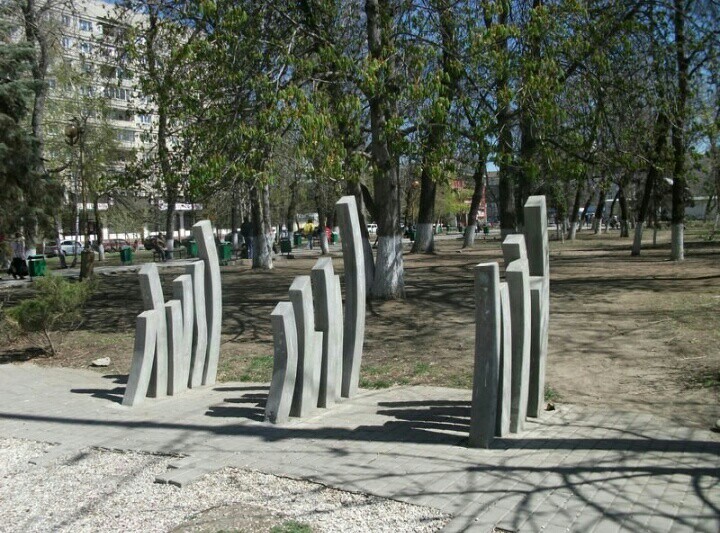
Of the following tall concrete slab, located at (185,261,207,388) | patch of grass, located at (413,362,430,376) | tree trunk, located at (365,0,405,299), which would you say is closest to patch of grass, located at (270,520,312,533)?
tall concrete slab, located at (185,261,207,388)

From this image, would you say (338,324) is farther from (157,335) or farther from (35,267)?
(35,267)

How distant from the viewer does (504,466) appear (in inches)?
176

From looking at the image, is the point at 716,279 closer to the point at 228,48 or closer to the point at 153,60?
the point at 228,48

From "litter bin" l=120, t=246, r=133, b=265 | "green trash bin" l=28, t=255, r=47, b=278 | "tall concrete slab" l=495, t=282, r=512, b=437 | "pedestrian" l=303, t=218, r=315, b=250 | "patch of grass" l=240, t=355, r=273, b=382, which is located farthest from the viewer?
"pedestrian" l=303, t=218, r=315, b=250

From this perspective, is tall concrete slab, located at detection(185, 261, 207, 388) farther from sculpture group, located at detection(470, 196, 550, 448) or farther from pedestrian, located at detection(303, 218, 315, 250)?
pedestrian, located at detection(303, 218, 315, 250)

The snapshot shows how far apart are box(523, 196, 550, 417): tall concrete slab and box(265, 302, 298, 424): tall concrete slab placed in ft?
6.43

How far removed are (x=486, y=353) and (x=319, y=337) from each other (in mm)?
1770

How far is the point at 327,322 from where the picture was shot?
6.14 metres

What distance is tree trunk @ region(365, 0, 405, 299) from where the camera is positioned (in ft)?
38.5

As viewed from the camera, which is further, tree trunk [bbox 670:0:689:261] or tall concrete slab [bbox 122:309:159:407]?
tree trunk [bbox 670:0:689:261]

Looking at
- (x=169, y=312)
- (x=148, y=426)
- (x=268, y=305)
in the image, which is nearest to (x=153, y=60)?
(x=268, y=305)

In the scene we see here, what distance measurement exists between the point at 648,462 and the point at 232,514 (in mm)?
2643

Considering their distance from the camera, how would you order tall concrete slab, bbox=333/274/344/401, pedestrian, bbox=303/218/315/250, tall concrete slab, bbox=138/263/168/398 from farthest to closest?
pedestrian, bbox=303/218/315/250
tall concrete slab, bbox=138/263/168/398
tall concrete slab, bbox=333/274/344/401

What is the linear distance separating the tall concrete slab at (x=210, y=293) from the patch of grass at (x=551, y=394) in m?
3.43
